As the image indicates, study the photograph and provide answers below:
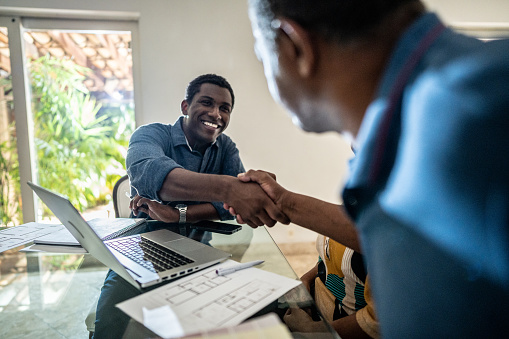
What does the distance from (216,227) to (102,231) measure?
16.1 inches

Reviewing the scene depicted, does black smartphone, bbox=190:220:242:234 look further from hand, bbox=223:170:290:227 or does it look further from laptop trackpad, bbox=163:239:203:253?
laptop trackpad, bbox=163:239:203:253

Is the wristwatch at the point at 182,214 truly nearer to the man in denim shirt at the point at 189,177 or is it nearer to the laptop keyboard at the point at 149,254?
the man in denim shirt at the point at 189,177

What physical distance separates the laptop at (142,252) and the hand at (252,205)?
253 mm

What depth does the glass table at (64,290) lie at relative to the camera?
604 millimetres

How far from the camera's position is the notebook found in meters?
1.08

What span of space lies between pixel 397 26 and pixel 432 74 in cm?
13

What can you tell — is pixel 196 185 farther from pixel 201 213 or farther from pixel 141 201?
pixel 141 201

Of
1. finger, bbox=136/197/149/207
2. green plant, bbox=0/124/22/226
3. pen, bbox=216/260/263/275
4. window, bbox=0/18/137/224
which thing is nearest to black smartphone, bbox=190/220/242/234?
finger, bbox=136/197/149/207

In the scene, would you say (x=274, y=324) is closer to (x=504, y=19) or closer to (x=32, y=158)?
(x=32, y=158)

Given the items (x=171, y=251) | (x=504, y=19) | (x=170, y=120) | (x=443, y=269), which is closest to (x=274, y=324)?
(x=443, y=269)

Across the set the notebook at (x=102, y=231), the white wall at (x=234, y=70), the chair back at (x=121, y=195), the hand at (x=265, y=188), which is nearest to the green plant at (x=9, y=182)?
the white wall at (x=234, y=70)

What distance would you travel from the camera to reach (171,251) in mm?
910

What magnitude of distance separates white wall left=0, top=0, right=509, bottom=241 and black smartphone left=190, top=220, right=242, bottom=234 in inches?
64.1

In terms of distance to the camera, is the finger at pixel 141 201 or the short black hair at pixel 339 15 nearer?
the short black hair at pixel 339 15
